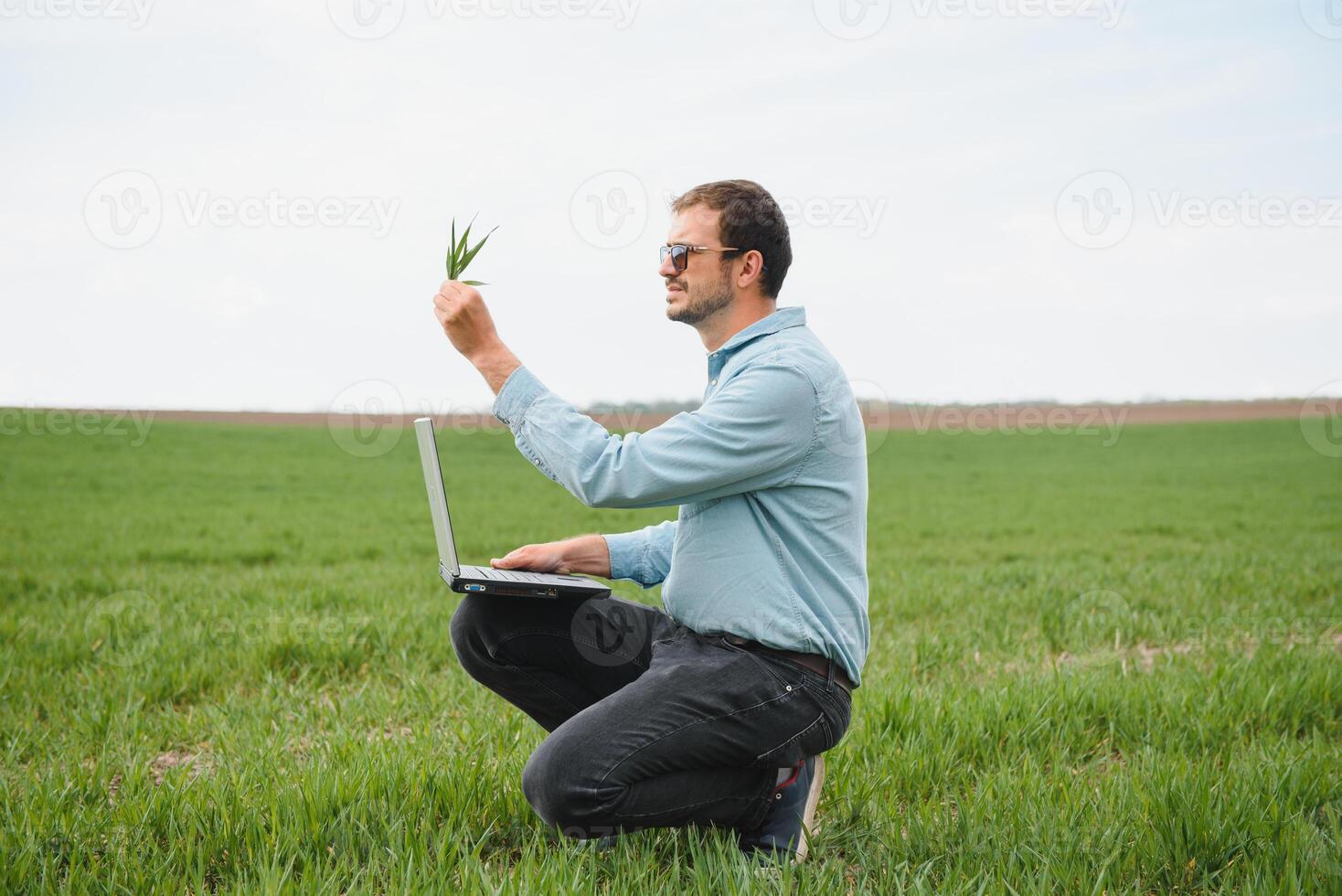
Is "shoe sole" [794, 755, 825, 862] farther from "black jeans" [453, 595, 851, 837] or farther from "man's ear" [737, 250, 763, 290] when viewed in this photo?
"man's ear" [737, 250, 763, 290]

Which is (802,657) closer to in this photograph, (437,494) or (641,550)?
(641,550)

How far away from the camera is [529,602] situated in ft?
12.5

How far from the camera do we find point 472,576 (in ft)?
11.0

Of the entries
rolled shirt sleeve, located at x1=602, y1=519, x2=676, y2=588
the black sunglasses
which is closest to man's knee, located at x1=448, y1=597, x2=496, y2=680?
rolled shirt sleeve, located at x1=602, y1=519, x2=676, y2=588

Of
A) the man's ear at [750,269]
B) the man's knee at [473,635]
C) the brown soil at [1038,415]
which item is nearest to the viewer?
the man's ear at [750,269]

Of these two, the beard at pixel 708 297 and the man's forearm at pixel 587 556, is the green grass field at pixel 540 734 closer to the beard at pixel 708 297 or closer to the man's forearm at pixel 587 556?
the man's forearm at pixel 587 556

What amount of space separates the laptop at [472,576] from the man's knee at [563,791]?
52 cm

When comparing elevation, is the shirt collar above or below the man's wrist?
above

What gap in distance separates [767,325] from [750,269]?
8.2 inches

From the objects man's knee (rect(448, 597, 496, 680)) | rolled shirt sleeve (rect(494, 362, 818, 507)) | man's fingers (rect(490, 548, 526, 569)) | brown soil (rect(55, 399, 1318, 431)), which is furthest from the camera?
brown soil (rect(55, 399, 1318, 431))

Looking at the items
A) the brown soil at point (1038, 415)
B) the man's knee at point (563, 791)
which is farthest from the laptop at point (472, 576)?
the brown soil at point (1038, 415)

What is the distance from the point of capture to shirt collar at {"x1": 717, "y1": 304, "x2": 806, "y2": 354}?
3457mm

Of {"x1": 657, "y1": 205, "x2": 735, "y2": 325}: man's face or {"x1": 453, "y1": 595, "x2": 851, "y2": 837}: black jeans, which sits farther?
{"x1": 657, "y1": 205, "x2": 735, "y2": 325}: man's face

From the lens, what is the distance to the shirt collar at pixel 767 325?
11.3 feet
